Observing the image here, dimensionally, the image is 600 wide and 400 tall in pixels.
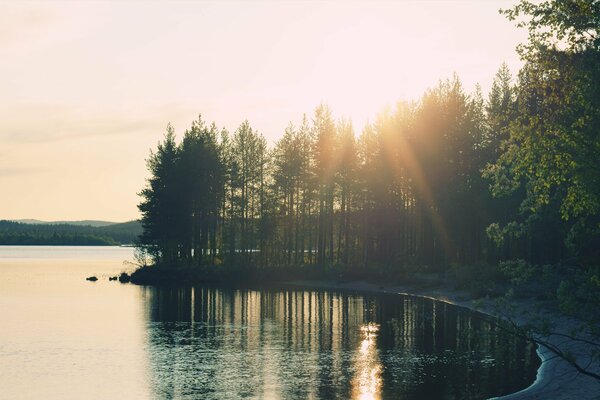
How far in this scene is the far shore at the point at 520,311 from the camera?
1025 inches

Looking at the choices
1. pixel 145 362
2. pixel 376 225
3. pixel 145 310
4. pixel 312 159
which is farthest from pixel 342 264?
pixel 145 362

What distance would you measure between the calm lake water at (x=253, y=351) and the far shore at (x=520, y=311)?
1.06 meters

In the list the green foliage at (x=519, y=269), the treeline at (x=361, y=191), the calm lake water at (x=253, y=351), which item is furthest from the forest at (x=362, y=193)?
the green foliage at (x=519, y=269)

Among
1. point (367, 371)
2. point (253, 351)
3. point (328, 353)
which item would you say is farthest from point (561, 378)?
point (253, 351)

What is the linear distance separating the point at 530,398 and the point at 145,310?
4250 cm

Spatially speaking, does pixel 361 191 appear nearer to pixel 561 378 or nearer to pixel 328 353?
pixel 328 353

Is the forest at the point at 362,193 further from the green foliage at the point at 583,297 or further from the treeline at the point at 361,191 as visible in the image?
the green foliage at the point at 583,297

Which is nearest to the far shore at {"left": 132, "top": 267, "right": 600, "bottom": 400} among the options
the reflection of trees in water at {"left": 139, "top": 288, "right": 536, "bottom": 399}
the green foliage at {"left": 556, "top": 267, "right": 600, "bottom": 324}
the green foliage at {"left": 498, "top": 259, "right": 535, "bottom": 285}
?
the green foliage at {"left": 498, "top": 259, "right": 535, "bottom": 285}

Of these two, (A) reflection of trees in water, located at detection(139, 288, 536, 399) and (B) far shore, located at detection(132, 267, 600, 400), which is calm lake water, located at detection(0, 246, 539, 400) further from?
(B) far shore, located at detection(132, 267, 600, 400)

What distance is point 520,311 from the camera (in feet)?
161

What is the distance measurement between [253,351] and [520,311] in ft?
69.9

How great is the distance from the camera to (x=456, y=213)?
72.6 meters

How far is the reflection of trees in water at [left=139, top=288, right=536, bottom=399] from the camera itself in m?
29.0

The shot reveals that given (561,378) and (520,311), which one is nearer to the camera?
(561,378)
